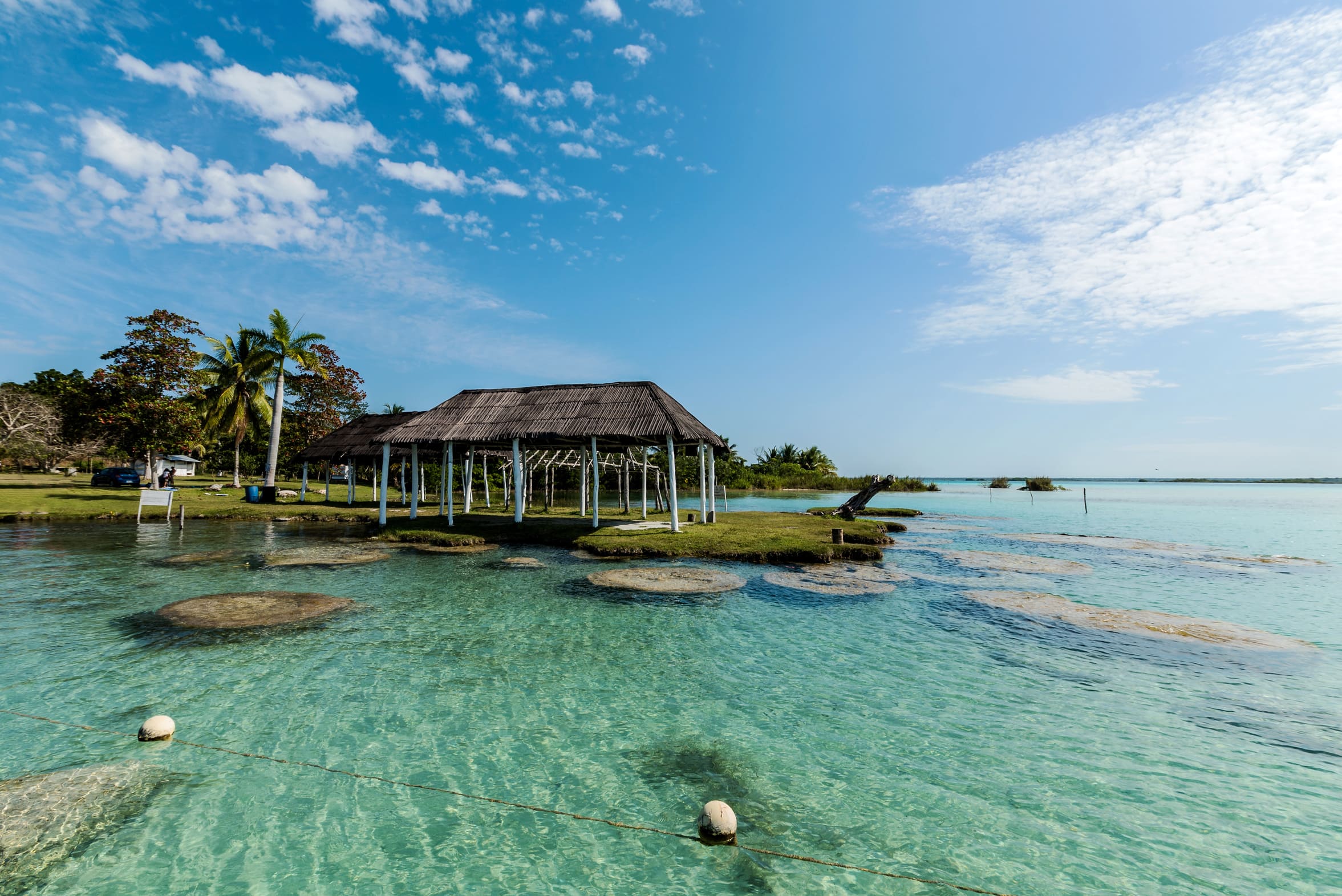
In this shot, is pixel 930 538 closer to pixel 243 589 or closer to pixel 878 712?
pixel 878 712

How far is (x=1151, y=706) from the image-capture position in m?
6.63

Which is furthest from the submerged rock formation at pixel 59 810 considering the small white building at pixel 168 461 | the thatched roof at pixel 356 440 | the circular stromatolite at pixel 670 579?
the small white building at pixel 168 461

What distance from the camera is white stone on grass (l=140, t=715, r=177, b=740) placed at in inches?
211

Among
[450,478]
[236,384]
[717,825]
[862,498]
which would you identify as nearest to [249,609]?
[717,825]

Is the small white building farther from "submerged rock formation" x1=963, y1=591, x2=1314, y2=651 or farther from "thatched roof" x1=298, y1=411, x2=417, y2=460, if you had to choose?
"submerged rock formation" x1=963, y1=591, x2=1314, y2=651

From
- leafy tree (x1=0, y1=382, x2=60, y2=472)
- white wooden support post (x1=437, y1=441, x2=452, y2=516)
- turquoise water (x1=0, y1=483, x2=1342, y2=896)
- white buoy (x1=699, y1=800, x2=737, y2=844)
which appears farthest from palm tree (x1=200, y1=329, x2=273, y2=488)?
white buoy (x1=699, y1=800, x2=737, y2=844)

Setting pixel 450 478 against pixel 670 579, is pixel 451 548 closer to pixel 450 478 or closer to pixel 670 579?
pixel 450 478

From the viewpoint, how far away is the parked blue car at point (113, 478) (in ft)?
122

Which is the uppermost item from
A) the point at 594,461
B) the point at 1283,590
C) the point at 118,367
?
the point at 118,367

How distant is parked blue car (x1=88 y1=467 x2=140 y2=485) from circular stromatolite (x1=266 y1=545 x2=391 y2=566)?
106 ft

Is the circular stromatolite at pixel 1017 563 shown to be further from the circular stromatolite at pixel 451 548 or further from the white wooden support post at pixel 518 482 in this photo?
the white wooden support post at pixel 518 482

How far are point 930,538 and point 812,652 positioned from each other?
60.6 ft

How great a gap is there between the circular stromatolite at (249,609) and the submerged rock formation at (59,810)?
4.87 meters

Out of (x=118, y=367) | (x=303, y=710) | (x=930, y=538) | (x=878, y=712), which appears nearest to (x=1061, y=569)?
(x=930, y=538)
